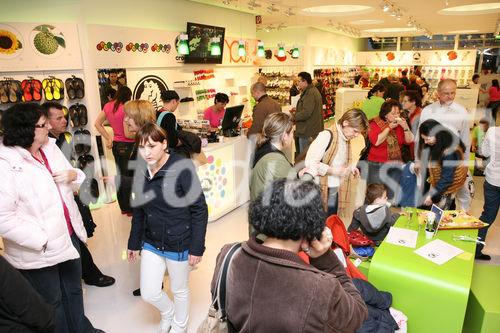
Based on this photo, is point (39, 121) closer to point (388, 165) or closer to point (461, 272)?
point (461, 272)

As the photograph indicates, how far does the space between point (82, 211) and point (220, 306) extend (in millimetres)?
2257

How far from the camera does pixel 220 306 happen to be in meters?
1.47

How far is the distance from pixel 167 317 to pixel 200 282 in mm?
895

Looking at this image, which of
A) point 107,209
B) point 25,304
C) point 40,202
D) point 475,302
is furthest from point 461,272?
point 107,209

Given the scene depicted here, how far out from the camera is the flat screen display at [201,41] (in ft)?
22.9

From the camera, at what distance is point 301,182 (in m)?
1.39

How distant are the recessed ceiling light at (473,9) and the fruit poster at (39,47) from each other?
27.0ft

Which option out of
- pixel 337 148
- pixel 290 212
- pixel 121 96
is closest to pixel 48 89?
pixel 121 96

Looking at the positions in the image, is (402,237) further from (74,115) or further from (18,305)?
(74,115)

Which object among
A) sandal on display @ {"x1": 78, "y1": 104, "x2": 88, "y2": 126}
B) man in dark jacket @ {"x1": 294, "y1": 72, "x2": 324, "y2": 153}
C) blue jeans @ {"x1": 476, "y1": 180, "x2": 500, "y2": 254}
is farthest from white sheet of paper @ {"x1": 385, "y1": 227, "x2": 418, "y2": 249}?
sandal on display @ {"x1": 78, "y1": 104, "x2": 88, "y2": 126}

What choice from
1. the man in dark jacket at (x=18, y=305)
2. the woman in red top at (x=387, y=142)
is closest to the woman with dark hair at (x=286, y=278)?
the man in dark jacket at (x=18, y=305)

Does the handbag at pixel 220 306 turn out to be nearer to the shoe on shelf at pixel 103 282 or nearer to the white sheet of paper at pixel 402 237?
the white sheet of paper at pixel 402 237

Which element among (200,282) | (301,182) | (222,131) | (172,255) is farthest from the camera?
(222,131)

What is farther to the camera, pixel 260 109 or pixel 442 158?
pixel 260 109
